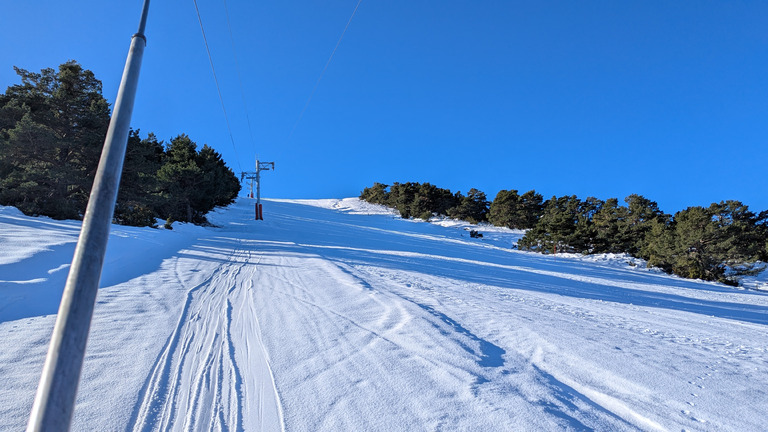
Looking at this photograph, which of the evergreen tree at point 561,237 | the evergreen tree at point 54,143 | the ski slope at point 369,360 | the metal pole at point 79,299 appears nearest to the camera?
the metal pole at point 79,299

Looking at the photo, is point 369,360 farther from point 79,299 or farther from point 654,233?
point 654,233

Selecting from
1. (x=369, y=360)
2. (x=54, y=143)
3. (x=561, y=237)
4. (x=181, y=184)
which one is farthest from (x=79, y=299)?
(x=561, y=237)

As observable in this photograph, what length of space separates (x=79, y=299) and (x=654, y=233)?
84.4ft

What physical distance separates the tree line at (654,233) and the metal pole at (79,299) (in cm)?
2162

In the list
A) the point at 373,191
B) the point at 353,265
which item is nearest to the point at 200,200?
the point at 353,265

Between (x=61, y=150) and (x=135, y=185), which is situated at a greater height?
(x=61, y=150)

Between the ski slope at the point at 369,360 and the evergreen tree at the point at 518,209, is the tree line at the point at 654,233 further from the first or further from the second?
the ski slope at the point at 369,360

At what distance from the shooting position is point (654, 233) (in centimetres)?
1834

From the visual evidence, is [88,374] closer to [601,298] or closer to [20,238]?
[20,238]

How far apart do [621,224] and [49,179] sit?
34125 millimetres

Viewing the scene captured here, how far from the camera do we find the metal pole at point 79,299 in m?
1.04

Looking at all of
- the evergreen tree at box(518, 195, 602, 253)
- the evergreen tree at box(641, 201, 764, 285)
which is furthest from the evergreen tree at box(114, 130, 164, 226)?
the evergreen tree at box(641, 201, 764, 285)

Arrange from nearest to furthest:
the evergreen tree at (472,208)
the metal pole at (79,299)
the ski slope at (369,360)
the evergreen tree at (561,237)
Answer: the metal pole at (79,299) < the ski slope at (369,360) < the evergreen tree at (561,237) < the evergreen tree at (472,208)

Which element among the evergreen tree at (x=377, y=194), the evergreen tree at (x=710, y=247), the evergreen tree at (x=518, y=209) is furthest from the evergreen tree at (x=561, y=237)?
the evergreen tree at (x=377, y=194)
